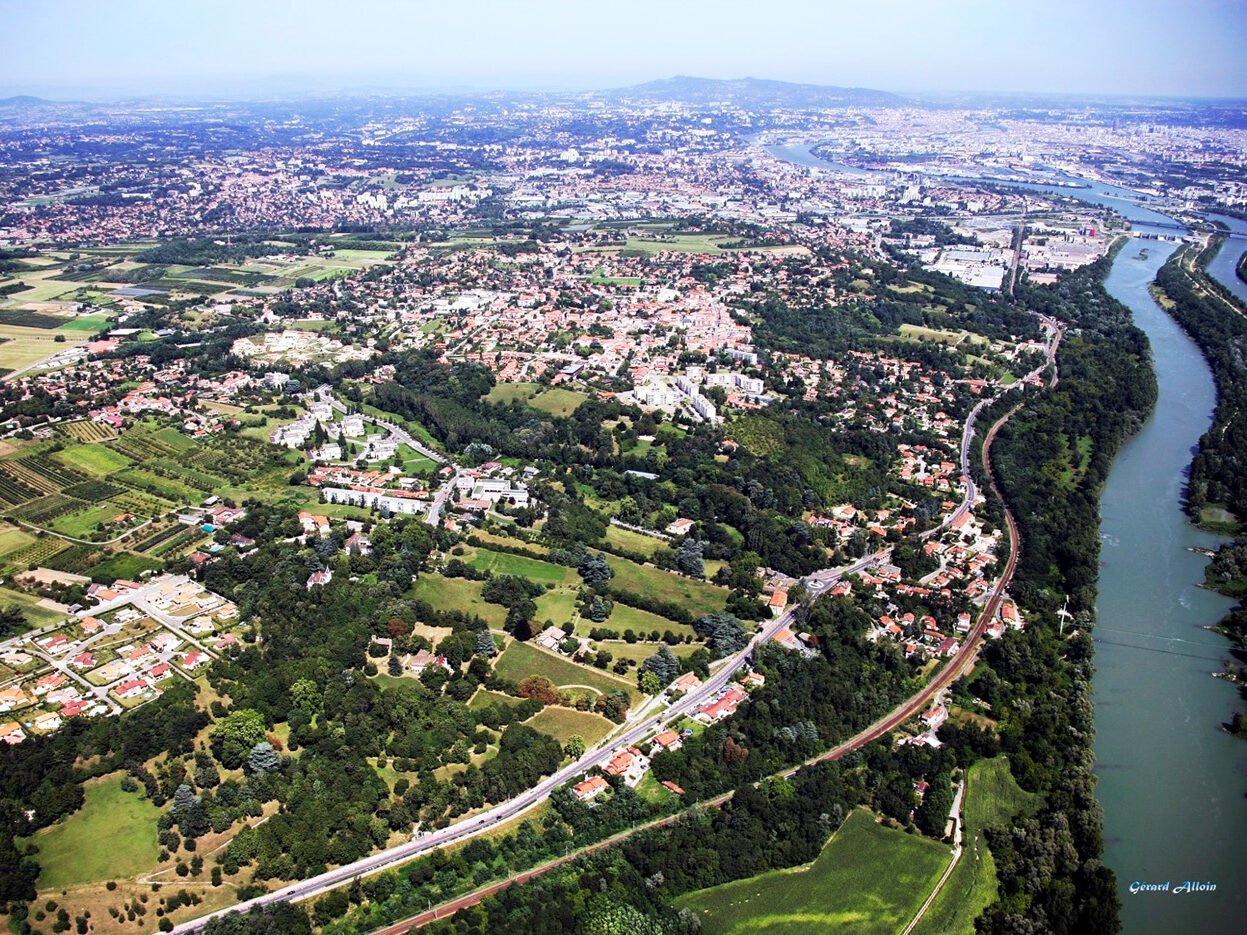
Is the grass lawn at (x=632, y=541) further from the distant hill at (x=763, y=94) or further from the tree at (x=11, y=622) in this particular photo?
the distant hill at (x=763, y=94)

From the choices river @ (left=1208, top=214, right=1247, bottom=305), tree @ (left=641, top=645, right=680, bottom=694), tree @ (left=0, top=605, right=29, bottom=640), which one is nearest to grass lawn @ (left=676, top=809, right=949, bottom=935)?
tree @ (left=641, top=645, right=680, bottom=694)

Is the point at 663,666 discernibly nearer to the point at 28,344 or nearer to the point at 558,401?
the point at 558,401

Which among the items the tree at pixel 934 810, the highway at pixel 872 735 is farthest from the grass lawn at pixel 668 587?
the tree at pixel 934 810

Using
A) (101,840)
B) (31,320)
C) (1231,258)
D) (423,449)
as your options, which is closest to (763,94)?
(1231,258)

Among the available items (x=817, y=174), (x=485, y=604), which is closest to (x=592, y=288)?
(x=485, y=604)

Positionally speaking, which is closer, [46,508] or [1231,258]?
[46,508]

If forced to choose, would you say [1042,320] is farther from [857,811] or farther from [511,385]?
[857,811]
